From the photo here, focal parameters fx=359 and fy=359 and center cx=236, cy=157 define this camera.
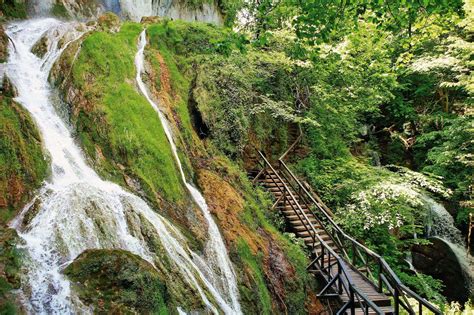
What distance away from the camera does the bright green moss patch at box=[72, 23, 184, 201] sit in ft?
22.5

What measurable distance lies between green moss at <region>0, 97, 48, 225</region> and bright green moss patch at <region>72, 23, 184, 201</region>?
1036 mm

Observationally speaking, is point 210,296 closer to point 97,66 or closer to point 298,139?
point 97,66

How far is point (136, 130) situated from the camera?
742 centimetres

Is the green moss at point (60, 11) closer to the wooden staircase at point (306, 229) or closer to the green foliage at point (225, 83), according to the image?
the green foliage at point (225, 83)

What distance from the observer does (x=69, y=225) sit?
15.3ft

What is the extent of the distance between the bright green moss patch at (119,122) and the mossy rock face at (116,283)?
2468 mm

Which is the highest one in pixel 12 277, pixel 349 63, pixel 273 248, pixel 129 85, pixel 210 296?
pixel 349 63

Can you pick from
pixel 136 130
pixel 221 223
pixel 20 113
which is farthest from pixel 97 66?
pixel 221 223

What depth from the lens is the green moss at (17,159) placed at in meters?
4.87

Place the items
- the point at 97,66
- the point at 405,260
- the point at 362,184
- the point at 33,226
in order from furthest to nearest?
1. the point at 405,260
2. the point at 362,184
3. the point at 97,66
4. the point at 33,226

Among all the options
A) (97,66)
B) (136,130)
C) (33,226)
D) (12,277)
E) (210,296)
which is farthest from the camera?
(97,66)

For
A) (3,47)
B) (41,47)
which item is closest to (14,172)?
(3,47)

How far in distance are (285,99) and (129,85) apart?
7549mm

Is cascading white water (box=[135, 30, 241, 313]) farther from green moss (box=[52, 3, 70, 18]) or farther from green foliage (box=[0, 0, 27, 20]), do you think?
green moss (box=[52, 3, 70, 18])
